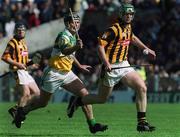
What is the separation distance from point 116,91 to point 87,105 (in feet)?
53.2

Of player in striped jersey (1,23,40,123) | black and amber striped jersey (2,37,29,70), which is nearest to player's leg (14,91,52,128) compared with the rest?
player in striped jersey (1,23,40,123)

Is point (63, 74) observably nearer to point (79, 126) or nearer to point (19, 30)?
point (79, 126)

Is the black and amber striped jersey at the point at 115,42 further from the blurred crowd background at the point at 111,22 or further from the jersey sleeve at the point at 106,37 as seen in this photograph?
the blurred crowd background at the point at 111,22

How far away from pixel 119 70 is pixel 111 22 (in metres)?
17.6

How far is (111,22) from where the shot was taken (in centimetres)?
3130

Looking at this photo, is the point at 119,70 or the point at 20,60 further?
the point at 20,60

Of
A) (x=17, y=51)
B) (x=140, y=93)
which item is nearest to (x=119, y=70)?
(x=140, y=93)

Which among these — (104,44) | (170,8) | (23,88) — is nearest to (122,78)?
(104,44)

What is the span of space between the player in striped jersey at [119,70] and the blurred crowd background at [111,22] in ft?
51.2

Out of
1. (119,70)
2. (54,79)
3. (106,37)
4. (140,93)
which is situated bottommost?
(140,93)

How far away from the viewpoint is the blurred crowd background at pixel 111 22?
1179 inches

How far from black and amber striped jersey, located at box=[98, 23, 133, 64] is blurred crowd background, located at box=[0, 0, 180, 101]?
15.6 metres

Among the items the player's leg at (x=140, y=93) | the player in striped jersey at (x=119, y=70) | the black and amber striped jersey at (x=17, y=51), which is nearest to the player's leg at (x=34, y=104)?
the player in striped jersey at (x=119, y=70)

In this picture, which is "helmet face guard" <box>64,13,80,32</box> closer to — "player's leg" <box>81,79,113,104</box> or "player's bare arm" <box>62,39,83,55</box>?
"player's bare arm" <box>62,39,83,55</box>
